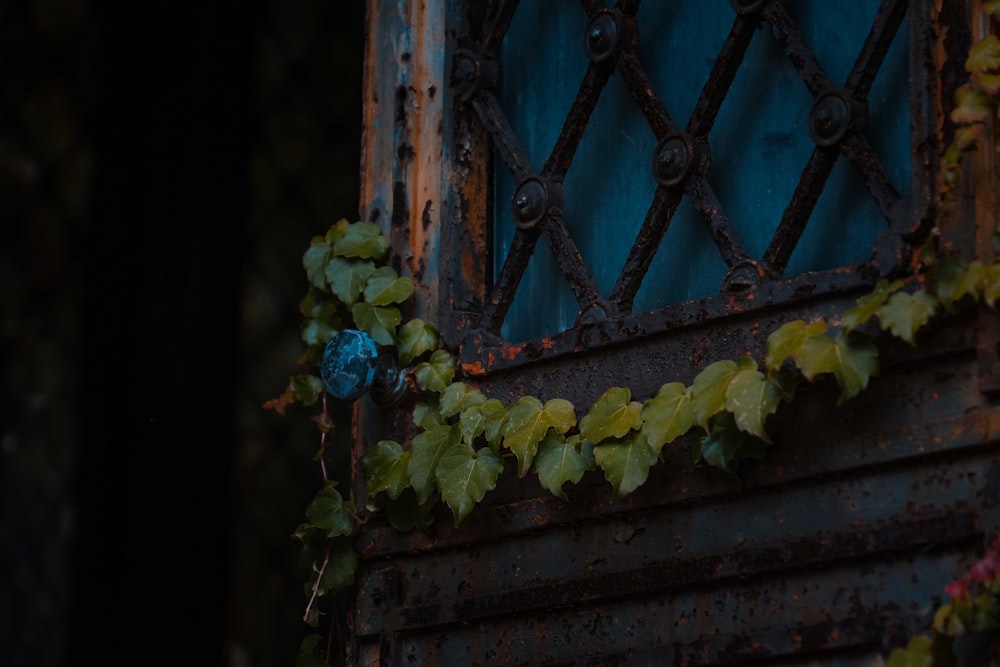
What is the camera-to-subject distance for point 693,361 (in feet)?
7.67

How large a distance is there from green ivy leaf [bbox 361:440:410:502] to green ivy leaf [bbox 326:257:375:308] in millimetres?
301

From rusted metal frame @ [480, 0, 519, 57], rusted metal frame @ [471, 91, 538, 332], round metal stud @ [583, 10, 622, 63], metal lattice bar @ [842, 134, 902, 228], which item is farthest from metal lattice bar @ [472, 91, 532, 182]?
metal lattice bar @ [842, 134, 902, 228]

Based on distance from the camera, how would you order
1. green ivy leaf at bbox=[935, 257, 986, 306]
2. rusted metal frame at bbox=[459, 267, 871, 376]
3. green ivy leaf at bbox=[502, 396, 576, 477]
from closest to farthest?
green ivy leaf at bbox=[935, 257, 986, 306], rusted metal frame at bbox=[459, 267, 871, 376], green ivy leaf at bbox=[502, 396, 576, 477]

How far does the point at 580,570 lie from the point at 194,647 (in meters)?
1.61

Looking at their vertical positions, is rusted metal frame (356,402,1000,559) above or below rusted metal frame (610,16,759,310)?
below

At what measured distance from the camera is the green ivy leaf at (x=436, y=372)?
105 inches

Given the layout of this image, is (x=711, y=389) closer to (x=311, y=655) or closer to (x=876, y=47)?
(x=876, y=47)

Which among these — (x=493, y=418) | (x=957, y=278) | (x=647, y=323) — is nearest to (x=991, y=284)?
(x=957, y=278)

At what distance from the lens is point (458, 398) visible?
2.62m

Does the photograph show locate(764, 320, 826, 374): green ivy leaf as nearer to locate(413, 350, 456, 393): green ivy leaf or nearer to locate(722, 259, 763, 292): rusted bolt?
locate(722, 259, 763, 292): rusted bolt

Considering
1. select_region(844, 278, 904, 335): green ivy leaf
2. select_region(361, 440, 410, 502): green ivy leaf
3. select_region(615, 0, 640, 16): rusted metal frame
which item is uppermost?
select_region(615, 0, 640, 16): rusted metal frame

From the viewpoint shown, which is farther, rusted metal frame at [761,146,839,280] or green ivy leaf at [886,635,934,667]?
rusted metal frame at [761,146,839,280]

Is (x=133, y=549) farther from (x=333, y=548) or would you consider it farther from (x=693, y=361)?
(x=333, y=548)

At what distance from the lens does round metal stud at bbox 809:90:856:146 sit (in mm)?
2262
